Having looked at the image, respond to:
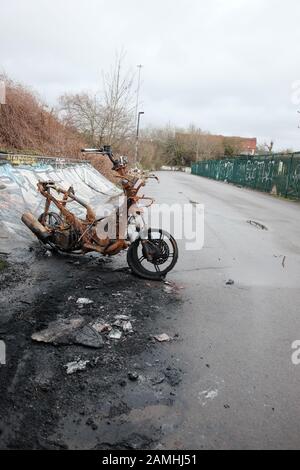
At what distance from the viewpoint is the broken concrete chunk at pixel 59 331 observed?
144 inches

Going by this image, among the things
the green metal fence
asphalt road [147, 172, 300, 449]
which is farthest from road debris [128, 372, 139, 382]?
the green metal fence

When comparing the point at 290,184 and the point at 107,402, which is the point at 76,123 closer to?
the point at 290,184

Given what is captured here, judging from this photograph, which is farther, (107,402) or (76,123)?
(76,123)

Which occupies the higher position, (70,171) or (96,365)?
(70,171)

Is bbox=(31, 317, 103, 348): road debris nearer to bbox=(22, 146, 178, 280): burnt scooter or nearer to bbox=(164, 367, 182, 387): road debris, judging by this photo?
bbox=(164, 367, 182, 387): road debris

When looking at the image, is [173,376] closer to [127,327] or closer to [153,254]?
[127,327]

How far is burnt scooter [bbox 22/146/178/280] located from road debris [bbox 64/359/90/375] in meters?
2.42

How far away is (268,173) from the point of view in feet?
83.6

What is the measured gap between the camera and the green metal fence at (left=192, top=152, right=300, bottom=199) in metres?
21.2

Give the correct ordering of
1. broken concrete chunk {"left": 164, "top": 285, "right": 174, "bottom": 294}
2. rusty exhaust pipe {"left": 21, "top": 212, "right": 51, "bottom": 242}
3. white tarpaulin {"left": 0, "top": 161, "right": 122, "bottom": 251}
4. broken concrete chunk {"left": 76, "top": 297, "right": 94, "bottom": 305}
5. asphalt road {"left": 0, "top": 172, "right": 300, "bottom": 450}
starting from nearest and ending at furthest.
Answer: asphalt road {"left": 0, "top": 172, "right": 300, "bottom": 450} → broken concrete chunk {"left": 76, "top": 297, "right": 94, "bottom": 305} → broken concrete chunk {"left": 164, "top": 285, "right": 174, "bottom": 294} → rusty exhaust pipe {"left": 21, "top": 212, "right": 51, "bottom": 242} → white tarpaulin {"left": 0, "top": 161, "right": 122, "bottom": 251}

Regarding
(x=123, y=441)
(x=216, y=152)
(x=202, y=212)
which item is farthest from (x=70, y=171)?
(x=216, y=152)

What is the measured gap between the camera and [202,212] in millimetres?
13211
